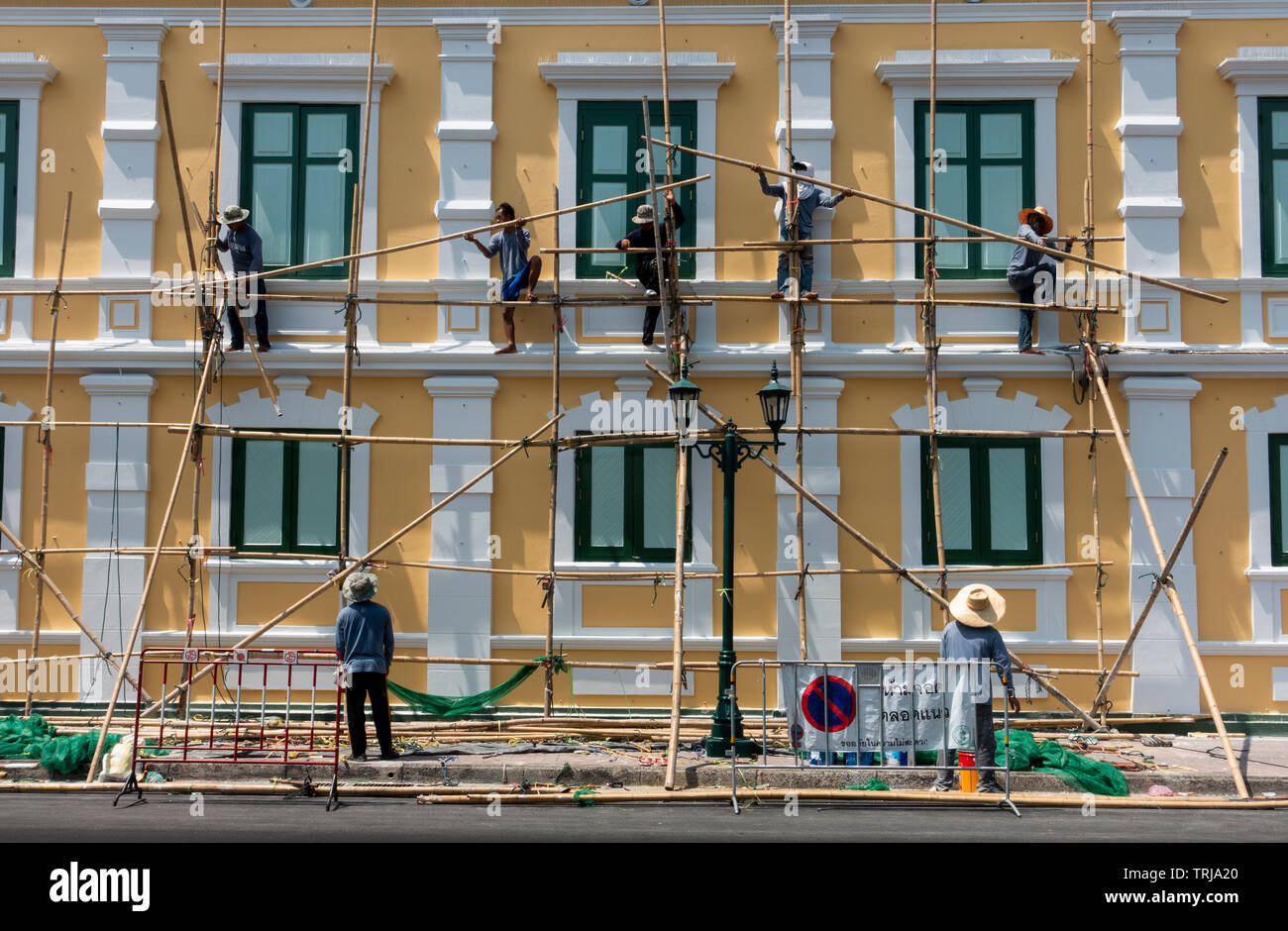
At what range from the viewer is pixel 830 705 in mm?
10727

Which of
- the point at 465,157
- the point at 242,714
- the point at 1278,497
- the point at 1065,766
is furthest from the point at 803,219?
the point at 242,714

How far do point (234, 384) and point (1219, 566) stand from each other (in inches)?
436

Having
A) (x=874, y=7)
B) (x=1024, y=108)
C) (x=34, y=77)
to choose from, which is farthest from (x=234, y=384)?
(x=1024, y=108)

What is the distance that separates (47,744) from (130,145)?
22.6 ft

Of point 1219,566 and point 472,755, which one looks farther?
point 1219,566

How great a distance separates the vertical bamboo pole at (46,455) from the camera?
14.2 meters

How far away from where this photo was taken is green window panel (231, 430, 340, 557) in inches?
579

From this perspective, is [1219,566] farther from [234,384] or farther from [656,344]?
[234,384]

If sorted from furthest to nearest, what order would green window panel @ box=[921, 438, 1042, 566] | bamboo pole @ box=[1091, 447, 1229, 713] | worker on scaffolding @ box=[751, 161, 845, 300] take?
green window panel @ box=[921, 438, 1042, 566], worker on scaffolding @ box=[751, 161, 845, 300], bamboo pole @ box=[1091, 447, 1229, 713]

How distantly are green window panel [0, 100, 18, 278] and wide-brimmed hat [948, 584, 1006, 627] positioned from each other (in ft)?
36.8

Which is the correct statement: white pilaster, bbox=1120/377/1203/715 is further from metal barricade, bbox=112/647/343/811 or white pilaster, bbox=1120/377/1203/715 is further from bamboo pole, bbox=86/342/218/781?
bamboo pole, bbox=86/342/218/781

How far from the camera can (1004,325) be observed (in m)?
14.7

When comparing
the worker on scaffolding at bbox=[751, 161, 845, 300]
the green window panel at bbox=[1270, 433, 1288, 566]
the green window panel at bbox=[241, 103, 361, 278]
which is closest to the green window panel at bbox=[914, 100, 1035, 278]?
the worker on scaffolding at bbox=[751, 161, 845, 300]

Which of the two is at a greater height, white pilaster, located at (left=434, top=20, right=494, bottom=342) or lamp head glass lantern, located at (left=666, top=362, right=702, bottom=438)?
white pilaster, located at (left=434, top=20, right=494, bottom=342)
